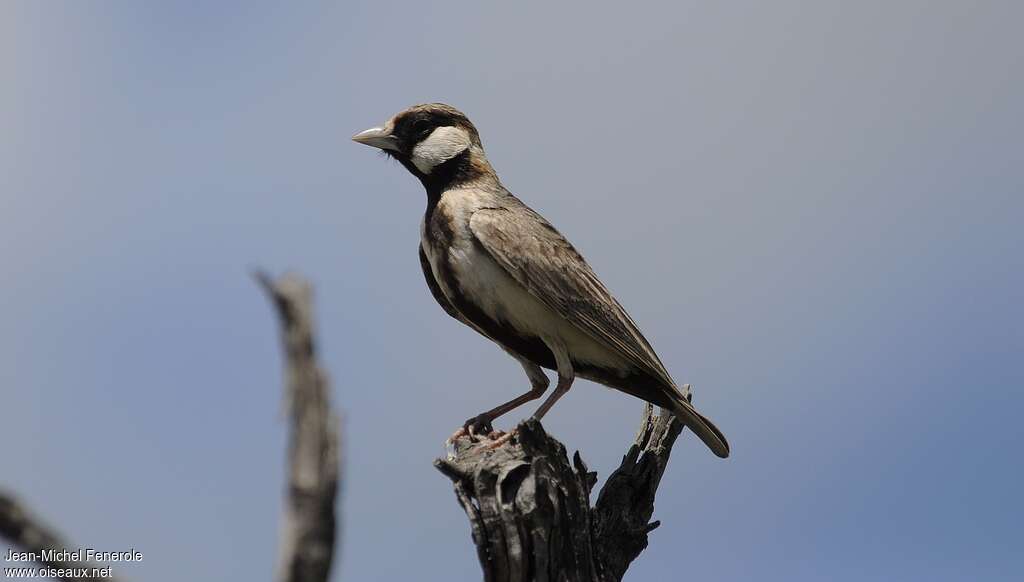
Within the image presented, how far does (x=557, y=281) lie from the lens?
932 centimetres

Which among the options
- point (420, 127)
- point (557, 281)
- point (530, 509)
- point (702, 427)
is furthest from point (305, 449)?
point (420, 127)

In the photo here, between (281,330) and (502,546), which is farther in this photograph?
(502,546)

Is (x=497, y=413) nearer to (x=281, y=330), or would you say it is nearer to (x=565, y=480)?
(x=565, y=480)

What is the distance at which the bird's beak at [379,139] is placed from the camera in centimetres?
1041

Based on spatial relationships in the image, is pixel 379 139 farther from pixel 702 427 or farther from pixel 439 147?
pixel 702 427

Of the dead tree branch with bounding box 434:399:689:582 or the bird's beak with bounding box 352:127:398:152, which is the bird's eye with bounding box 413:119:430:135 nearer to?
the bird's beak with bounding box 352:127:398:152

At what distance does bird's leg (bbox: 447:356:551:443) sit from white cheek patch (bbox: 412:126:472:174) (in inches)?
74.2

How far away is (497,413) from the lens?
30.9 ft

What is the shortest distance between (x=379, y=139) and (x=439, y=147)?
1.94 feet

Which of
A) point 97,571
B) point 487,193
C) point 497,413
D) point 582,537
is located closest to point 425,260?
point 487,193

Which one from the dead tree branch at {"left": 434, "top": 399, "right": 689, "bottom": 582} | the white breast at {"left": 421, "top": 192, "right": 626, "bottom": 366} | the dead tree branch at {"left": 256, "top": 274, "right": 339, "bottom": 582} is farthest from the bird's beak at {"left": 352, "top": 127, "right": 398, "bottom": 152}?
the dead tree branch at {"left": 256, "top": 274, "right": 339, "bottom": 582}

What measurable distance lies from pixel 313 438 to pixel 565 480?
14.2 ft

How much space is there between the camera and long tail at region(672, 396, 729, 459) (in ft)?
30.6

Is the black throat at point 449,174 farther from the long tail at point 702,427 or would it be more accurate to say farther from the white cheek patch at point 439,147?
the long tail at point 702,427
